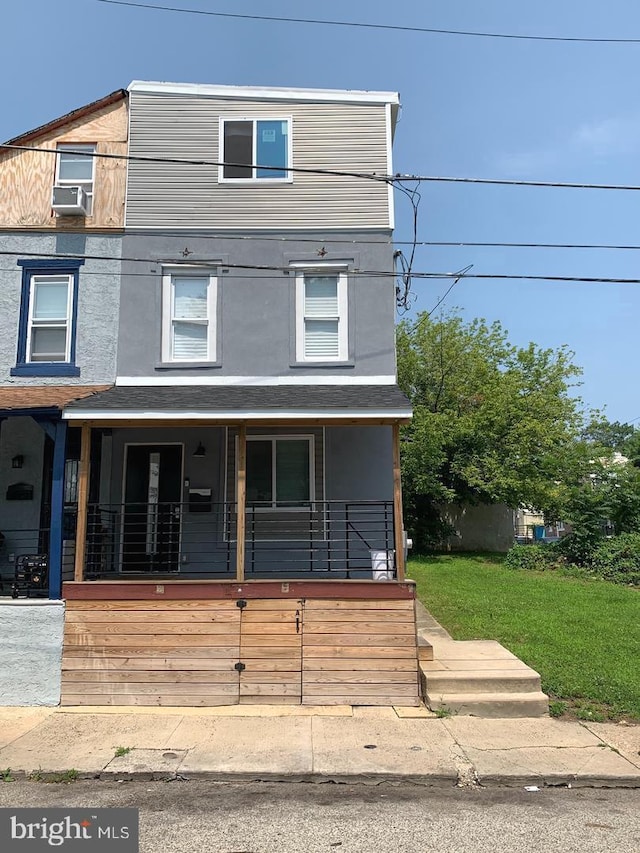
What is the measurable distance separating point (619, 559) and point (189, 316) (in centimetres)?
1247

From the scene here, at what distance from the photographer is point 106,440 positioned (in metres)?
10.4

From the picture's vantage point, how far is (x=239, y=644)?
7961mm

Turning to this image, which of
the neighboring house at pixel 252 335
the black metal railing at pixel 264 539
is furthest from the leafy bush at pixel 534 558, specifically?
the neighboring house at pixel 252 335

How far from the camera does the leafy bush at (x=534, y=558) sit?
17.4 metres

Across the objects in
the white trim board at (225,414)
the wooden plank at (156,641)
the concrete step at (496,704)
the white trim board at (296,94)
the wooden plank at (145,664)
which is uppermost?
the white trim board at (296,94)

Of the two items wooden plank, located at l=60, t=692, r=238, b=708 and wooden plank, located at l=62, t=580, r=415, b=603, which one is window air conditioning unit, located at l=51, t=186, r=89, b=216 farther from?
wooden plank, located at l=60, t=692, r=238, b=708

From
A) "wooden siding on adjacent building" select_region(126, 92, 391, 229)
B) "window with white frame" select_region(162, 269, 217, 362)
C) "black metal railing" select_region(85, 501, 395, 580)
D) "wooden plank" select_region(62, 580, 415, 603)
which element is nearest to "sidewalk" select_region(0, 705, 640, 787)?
"wooden plank" select_region(62, 580, 415, 603)

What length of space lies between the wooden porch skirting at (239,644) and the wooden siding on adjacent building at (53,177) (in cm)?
585

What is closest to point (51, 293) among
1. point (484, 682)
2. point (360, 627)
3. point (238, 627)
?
point (238, 627)

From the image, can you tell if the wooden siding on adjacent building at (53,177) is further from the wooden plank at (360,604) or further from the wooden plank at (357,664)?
the wooden plank at (357,664)

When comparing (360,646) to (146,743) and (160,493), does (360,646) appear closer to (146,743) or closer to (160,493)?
(146,743)

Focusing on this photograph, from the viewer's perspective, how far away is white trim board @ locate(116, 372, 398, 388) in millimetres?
9891

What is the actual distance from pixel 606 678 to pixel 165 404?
6.47 metres

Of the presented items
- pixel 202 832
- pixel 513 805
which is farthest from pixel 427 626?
pixel 202 832
